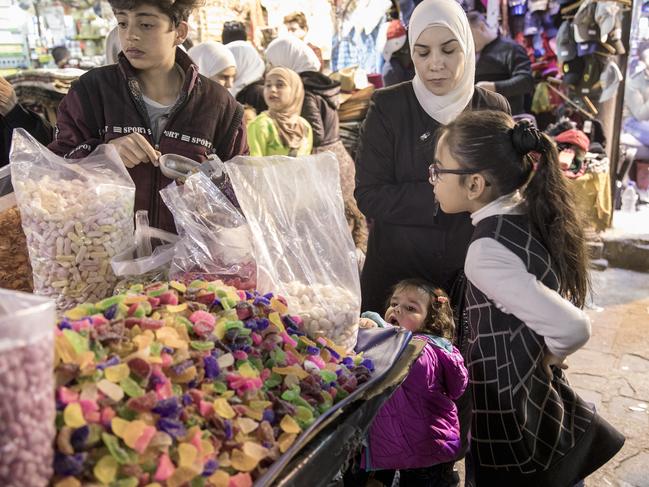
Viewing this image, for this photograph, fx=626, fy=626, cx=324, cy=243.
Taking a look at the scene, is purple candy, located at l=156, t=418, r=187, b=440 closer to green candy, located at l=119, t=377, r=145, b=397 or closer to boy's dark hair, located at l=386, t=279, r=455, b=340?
green candy, located at l=119, t=377, r=145, b=397

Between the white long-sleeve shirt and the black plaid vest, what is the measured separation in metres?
0.03

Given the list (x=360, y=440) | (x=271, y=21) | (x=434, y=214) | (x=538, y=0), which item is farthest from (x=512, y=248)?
(x=271, y=21)

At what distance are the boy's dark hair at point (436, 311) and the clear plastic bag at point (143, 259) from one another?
2.63 ft

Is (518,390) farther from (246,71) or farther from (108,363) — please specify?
(246,71)

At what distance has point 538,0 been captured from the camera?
17.1 feet

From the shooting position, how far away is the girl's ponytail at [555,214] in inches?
58.2

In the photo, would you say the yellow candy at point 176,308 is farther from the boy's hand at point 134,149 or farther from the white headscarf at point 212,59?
the white headscarf at point 212,59

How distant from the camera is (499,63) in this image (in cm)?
470

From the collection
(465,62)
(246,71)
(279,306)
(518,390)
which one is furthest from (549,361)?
(246,71)

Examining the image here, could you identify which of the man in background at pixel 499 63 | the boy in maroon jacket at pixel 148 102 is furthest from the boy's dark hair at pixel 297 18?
the boy in maroon jacket at pixel 148 102

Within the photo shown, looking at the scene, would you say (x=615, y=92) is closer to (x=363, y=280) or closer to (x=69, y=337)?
(x=363, y=280)

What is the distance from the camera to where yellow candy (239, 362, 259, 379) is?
87 centimetres

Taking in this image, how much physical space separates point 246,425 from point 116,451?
176 millimetres

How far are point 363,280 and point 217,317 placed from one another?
1188 mm
